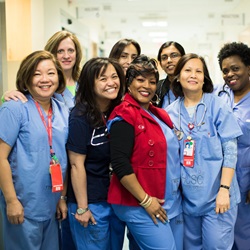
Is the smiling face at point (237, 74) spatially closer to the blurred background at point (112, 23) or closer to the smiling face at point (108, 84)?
the blurred background at point (112, 23)

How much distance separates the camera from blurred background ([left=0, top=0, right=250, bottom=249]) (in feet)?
10.2

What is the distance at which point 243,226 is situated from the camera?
6.68ft

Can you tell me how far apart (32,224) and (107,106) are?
746mm

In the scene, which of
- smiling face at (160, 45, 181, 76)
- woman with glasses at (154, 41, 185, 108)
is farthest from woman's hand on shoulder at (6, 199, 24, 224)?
smiling face at (160, 45, 181, 76)

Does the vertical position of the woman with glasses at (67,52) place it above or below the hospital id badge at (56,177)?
above

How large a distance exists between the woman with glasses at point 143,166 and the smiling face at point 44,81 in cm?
39

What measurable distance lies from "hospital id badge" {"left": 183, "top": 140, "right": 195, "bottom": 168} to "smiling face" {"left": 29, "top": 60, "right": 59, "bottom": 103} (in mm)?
786

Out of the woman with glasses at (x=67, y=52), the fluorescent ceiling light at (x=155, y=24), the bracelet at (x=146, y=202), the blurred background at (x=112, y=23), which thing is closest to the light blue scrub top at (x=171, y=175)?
the bracelet at (x=146, y=202)

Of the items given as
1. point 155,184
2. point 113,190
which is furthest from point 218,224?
point 113,190

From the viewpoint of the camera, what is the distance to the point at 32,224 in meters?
1.57

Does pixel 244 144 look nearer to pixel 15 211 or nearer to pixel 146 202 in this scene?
pixel 146 202

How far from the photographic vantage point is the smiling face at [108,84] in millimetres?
1634

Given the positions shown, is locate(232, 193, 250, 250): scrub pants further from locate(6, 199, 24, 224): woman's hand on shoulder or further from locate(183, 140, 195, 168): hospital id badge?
locate(6, 199, 24, 224): woman's hand on shoulder

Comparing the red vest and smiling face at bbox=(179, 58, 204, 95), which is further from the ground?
smiling face at bbox=(179, 58, 204, 95)
